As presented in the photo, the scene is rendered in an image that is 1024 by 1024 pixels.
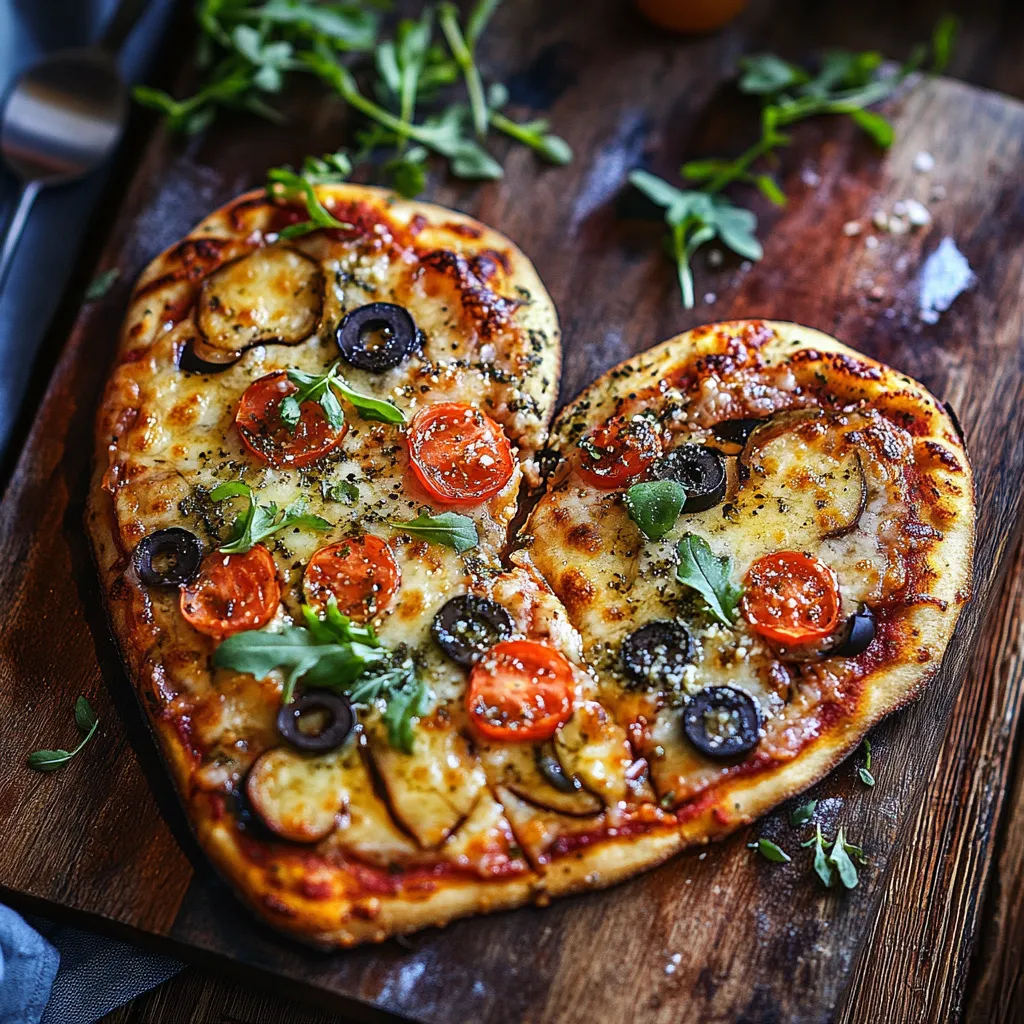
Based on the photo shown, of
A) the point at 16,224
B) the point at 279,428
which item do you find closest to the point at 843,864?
the point at 279,428

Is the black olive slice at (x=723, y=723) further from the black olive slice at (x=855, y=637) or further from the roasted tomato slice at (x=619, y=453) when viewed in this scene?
the roasted tomato slice at (x=619, y=453)

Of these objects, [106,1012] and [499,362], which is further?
[499,362]

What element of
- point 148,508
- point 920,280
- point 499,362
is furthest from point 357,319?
point 920,280

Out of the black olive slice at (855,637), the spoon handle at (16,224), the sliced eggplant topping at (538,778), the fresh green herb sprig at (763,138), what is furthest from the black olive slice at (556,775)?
the spoon handle at (16,224)

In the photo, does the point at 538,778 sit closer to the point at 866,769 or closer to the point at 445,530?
the point at 445,530

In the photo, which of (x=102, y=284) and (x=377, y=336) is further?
(x=102, y=284)

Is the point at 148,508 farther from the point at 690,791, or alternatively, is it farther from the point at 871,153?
the point at 871,153
